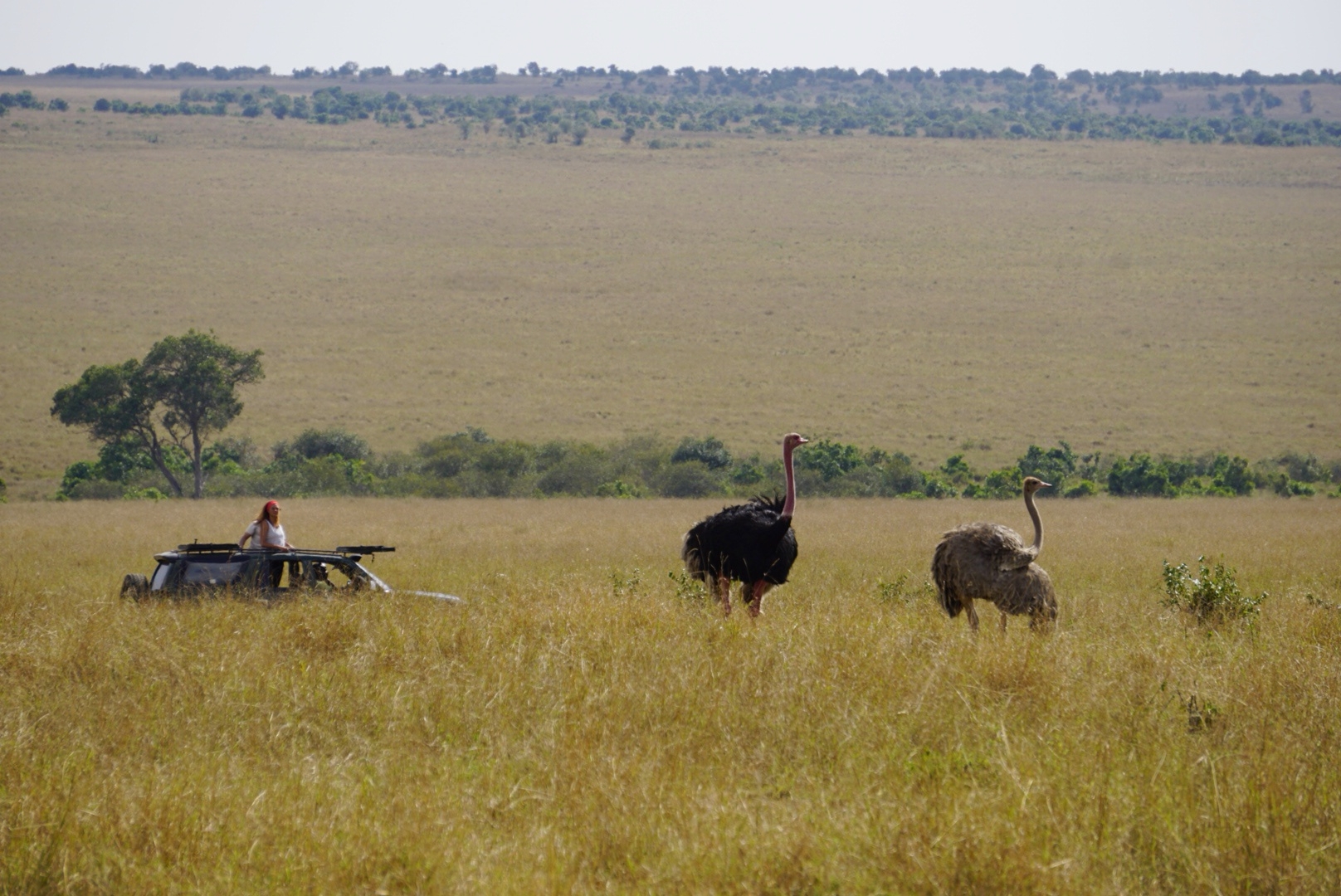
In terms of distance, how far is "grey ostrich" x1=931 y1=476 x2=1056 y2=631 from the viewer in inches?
352

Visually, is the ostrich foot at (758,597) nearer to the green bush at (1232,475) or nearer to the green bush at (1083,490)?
the green bush at (1083,490)

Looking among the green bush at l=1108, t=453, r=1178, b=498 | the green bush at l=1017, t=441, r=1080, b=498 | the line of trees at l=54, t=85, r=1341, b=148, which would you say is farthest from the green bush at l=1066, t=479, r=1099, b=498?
the line of trees at l=54, t=85, r=1341, b=148

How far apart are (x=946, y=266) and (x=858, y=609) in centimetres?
6101

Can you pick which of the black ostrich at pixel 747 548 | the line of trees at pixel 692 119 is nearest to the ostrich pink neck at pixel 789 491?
the black ostrich at pixel 747 548

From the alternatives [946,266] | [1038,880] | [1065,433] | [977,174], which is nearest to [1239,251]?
[946,266]

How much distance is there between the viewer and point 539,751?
5789 mm

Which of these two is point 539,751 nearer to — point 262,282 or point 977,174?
point 262,282

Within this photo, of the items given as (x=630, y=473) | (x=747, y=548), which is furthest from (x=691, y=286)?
(x=747, y=548)

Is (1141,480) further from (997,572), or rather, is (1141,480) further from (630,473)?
(997,572)

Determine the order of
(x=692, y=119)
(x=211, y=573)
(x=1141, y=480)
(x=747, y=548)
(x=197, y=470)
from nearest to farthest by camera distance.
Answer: (x=211, y=573), (x=747, y=548), (x=1141, y=480), (x=197, y=470), (x=692, y=119)

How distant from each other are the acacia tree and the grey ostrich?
1140 inches

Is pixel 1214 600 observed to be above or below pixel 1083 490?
above

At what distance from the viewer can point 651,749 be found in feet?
18.6

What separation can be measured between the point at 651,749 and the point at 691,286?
60045 mm
